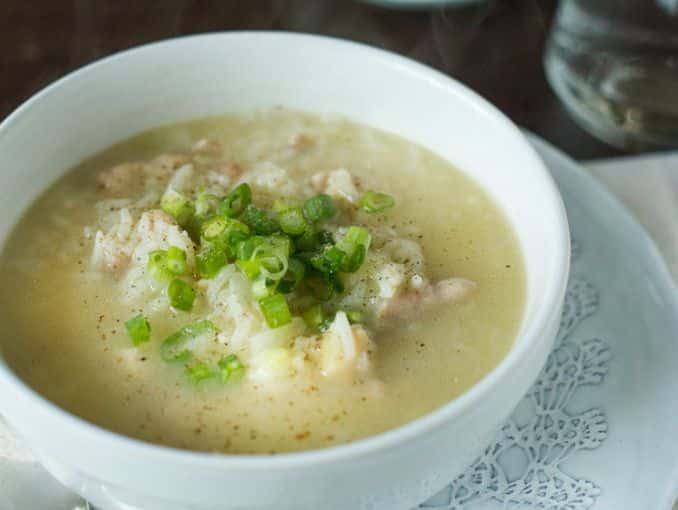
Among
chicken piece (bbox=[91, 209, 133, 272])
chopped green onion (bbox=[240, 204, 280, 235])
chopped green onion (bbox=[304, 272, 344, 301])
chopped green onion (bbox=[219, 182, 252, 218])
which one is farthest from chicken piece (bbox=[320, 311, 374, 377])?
chicken piece (bbox=[91, 209, 133, 272])

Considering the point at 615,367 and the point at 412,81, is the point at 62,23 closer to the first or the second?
the point at 412,81

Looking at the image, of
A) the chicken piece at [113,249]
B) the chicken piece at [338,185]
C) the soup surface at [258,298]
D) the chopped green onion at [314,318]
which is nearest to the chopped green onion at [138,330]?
the soup surface at [258,298]

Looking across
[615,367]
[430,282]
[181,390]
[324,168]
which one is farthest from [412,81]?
[181,390]

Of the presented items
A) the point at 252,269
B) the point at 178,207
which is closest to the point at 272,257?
the point at 252,269

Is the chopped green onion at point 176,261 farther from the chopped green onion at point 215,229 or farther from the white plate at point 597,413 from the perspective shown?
the white plate at point 597,413

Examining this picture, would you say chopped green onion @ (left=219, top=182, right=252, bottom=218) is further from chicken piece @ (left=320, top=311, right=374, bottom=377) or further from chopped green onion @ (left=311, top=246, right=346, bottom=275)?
chicken piece @ (left=320, top=311, right=374, bottom=377)

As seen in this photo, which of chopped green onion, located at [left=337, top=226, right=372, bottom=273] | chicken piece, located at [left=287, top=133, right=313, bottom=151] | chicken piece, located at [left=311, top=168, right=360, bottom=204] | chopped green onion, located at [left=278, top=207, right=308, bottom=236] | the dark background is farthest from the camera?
the dark background
